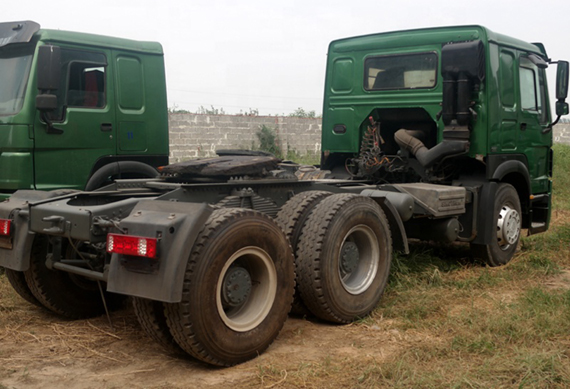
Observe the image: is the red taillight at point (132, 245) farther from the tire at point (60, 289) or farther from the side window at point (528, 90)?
the side window at point (528, 90)

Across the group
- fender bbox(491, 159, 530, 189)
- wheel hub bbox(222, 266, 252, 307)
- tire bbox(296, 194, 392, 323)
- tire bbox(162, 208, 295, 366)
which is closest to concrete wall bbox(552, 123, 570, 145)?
fender bbox(491, 159, 530, 189)

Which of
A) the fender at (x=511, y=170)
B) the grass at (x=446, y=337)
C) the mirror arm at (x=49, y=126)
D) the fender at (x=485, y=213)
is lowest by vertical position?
the grass at (x=446, y=337)

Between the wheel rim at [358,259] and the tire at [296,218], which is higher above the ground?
the tire at [296,218]

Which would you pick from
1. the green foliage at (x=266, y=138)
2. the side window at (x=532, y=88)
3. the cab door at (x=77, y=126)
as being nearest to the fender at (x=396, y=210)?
the side window at (x=532, y=88)

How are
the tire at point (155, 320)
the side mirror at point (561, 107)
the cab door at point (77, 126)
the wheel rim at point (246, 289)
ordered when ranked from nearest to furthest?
the tire at point (155, 320) → the wheel rim at point (246, 289) → the cab door at point (77, 126) → the side mirror at point (561, 107)

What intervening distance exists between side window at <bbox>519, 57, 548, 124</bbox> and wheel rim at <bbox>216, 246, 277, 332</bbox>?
4.48m

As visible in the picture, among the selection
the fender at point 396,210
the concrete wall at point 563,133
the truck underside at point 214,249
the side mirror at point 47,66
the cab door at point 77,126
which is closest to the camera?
the truck underside at point 214,249

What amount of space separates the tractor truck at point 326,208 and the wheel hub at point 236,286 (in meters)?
0.01

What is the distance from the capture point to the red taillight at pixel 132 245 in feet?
11.9

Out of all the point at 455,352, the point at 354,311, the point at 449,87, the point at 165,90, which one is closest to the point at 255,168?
the point at 354,311

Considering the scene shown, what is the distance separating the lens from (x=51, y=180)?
6.90m

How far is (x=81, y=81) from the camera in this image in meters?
7.03

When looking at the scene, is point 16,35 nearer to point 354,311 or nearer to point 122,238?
point 122,238

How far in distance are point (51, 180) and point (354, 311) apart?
3.75 metres
